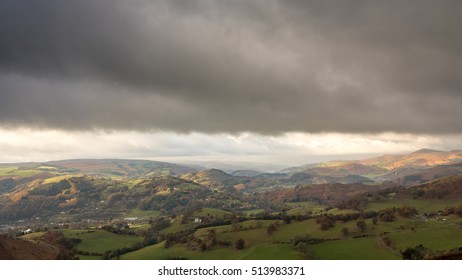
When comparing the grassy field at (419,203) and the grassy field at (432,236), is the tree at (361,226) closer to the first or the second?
the grassy field at (432,236)

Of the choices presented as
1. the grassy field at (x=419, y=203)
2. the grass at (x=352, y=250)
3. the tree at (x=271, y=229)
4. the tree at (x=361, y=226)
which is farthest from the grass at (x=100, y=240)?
the grassy field at (x=419, y=203)

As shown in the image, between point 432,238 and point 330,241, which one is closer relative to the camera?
point 432,238

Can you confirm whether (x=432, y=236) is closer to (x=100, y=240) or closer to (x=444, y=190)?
(x=444, y=190)

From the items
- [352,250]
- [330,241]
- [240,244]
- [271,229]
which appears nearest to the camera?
[352,250]

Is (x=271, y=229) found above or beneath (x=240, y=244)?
above

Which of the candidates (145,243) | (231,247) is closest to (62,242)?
(145,243)

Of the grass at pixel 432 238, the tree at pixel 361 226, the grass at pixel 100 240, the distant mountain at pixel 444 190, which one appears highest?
the distant mountain at pixel 444 190

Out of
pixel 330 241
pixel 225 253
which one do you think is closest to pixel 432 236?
pixel 330 241

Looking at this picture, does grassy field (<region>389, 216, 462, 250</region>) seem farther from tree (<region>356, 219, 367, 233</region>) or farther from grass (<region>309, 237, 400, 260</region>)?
tree (<region>356, 219, 367, 233</region>)

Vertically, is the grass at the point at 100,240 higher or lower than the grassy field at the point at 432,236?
lower
